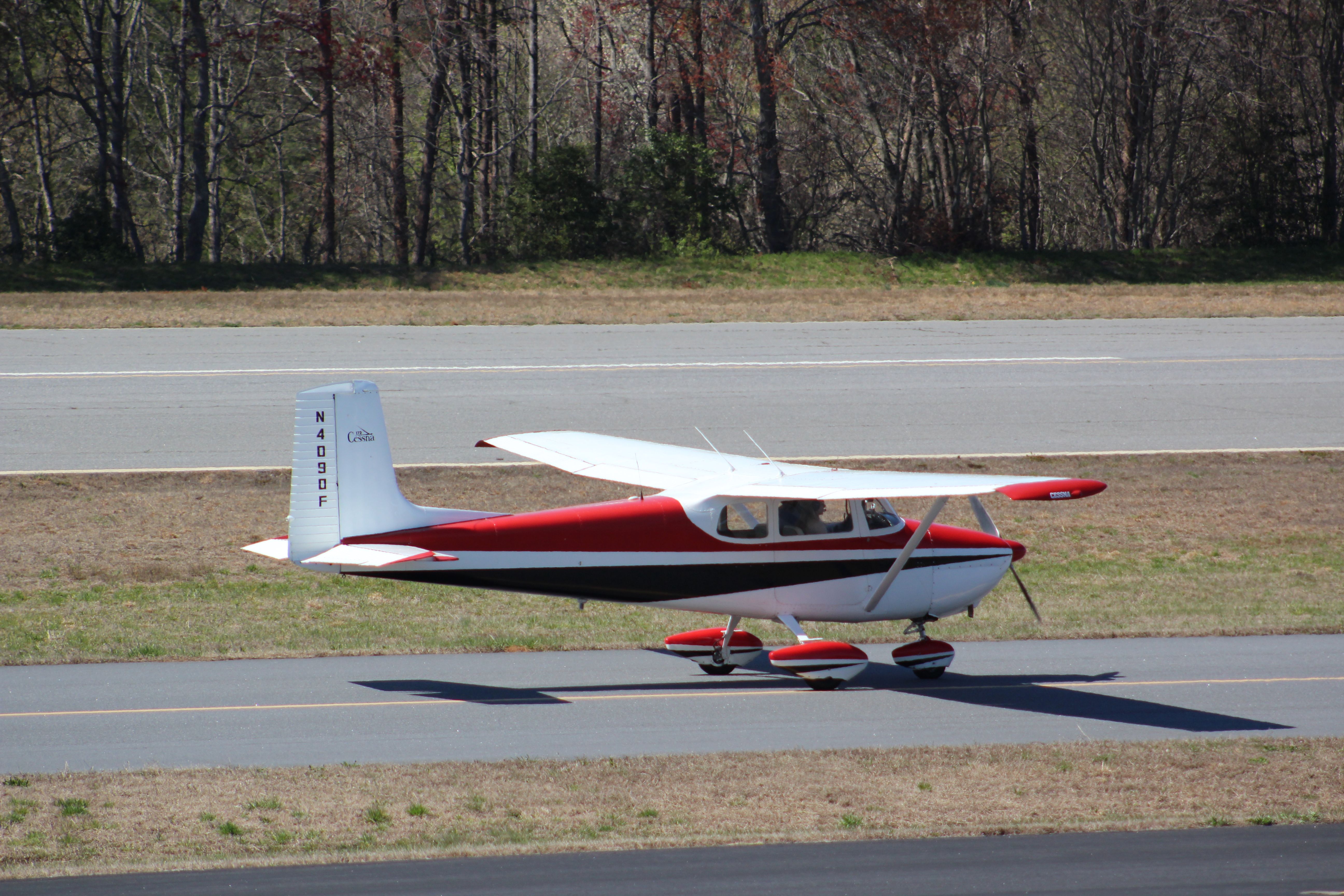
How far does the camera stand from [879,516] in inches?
492

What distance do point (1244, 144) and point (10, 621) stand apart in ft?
149

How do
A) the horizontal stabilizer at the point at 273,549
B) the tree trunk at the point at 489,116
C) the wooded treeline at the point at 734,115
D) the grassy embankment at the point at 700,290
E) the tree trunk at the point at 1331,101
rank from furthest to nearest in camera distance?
the tree trunk at the point at 1331,101
the tree trunk at the point at 489,116
the wooded treeline at the point at 734,115
the grassy embankment at the point at 700,290
the horizontal stabilizer at the point at 273,549

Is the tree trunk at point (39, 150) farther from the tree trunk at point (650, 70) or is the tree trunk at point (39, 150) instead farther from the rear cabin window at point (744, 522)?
the rear cabin window at point (744, 522)

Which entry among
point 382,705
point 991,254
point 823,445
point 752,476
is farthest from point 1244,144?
point 382,705

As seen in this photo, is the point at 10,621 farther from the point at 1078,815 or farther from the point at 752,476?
the point at 1078,815

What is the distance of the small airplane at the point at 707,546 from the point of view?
37.7 feet

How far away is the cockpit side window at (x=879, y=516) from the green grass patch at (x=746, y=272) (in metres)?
28.2

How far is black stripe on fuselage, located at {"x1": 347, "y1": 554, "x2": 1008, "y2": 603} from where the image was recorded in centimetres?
1180

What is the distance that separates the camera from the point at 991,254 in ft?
142

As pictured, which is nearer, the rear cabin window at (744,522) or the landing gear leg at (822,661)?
the landing gear leg at (822,661)

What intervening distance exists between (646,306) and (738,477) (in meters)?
25.0

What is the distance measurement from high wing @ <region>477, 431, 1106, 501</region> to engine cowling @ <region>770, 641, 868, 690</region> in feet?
4.71

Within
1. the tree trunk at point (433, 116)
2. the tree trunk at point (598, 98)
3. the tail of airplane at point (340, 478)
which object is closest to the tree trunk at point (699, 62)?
the tree trunk at point (598, 98)

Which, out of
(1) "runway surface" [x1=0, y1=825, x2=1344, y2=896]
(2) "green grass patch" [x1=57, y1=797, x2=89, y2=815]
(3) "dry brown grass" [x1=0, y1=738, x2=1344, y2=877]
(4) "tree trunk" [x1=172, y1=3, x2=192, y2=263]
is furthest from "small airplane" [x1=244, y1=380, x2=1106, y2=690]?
(4) "tree trunk" [x1=172, y1=3, x2=192, y2=263]
